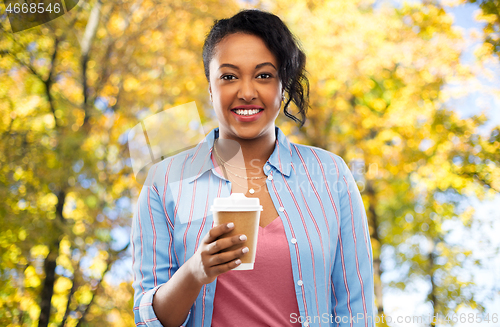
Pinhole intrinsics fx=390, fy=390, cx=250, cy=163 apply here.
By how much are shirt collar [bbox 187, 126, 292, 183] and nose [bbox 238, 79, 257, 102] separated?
297 millimetres

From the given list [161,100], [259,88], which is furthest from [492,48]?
[161,100]

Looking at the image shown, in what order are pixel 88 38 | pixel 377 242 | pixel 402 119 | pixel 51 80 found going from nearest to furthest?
pixel 51 80 < pixel 88 38 < pixel 402 119 < pixel 377 242

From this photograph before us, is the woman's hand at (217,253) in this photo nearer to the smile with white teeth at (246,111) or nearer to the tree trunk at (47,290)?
the smile with white teeth at (246,111)

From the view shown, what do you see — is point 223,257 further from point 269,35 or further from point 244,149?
point 269,35

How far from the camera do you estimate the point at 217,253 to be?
3.40ft

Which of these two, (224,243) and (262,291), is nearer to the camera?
(224,243)

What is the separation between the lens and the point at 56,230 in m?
4.60

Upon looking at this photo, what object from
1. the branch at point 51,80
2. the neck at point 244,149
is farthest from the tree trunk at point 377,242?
the neck at point 244,149

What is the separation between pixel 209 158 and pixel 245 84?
0.36 m

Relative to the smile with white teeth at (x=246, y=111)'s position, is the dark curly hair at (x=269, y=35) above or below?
above

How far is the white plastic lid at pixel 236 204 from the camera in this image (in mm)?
1072

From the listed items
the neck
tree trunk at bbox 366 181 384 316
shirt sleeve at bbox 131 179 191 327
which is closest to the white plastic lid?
shirt sleeve at bbox 131 179 191 327

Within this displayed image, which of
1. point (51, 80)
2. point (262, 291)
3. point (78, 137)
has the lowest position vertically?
point (262, 291)

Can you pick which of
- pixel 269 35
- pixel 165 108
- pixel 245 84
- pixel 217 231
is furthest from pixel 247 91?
pixel 165 108
